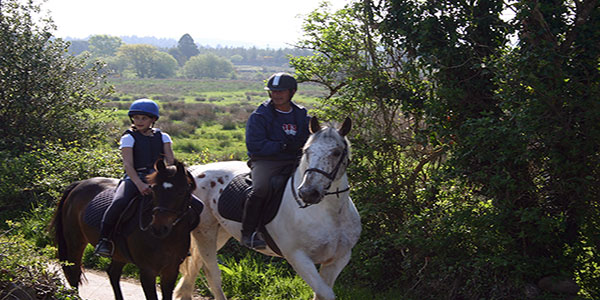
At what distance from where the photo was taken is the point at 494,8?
22.9 ft

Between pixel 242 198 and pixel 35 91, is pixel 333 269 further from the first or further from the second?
pixel 35 91

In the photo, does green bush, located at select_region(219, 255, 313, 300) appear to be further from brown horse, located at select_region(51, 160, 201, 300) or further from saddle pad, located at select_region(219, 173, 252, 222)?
brown horse, located at select_region(51, 160, 201, 300)

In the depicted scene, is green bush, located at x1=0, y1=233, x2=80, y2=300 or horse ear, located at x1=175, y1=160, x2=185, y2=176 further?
horse ear, located at x1=175, y1=160, x2=185, y2=176

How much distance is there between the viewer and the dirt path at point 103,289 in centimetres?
730

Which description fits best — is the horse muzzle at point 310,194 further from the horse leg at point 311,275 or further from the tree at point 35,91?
the tree at point 35,91

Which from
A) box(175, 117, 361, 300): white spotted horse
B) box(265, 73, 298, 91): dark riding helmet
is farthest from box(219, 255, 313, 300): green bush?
box(265, 73, 298, 91): dark riding helmet

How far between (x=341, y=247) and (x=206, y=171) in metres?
2.34

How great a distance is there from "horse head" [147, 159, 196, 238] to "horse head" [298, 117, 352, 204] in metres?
1.24

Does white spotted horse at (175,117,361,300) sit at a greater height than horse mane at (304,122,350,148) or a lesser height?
lesser

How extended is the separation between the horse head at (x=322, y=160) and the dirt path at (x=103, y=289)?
12.2 ft

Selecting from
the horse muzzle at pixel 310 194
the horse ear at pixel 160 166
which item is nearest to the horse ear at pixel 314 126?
the horse muzzle at pixel 310 194

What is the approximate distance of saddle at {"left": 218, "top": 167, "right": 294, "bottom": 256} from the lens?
5.90 m

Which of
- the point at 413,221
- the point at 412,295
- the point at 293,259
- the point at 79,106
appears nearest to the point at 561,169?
the point at 413,221

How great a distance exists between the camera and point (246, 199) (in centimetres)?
612
